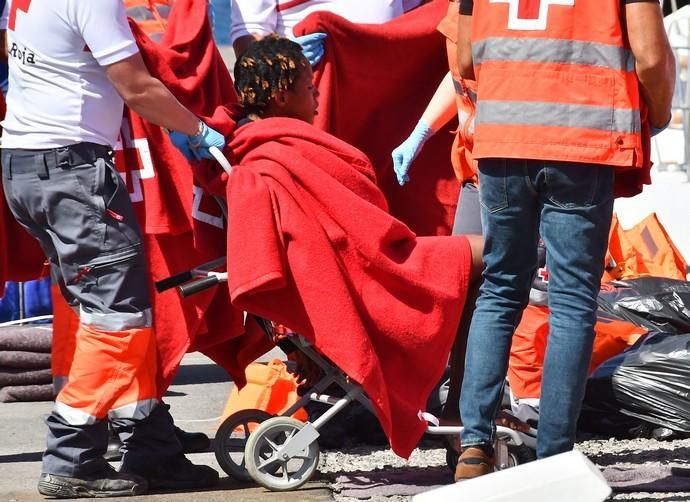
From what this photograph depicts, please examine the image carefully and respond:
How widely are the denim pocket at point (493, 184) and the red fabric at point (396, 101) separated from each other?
4.38ft

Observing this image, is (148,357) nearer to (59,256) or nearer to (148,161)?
(59,256)

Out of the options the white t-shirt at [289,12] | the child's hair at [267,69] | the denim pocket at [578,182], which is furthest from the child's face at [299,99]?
the denim pocket at [578,182]

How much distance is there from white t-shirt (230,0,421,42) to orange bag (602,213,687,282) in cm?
170

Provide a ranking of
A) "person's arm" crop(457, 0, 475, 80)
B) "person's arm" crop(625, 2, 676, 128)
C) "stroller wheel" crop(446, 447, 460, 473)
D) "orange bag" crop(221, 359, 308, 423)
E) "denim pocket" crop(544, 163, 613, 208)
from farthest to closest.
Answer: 1. "orange bag" crop(221, 359, 308, 423)
2. "stroller wheel" crop(446, 447, 460, 473)
3. "person's arm" crop(457, 0, 475, 80)
4. "denim pocket" crop(544, 163, 613, 208)
5. "person's arm" crop(625, 2, 676, 128)

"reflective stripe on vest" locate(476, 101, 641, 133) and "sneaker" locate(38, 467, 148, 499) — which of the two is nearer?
"reflective stripe on vest" locate(476, 101, 641, 133)

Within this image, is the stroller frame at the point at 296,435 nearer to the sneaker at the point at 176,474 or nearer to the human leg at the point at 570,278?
the sneaker at the point at 176,474

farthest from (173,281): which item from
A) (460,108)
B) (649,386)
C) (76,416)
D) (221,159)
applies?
(649,386)

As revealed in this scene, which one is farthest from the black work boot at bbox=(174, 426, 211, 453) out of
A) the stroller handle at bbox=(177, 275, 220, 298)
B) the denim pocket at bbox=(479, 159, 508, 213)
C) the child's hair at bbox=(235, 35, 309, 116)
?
the denim pocket at bbox=(479, 159, 508, 213)

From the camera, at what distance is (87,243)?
14.0 ft

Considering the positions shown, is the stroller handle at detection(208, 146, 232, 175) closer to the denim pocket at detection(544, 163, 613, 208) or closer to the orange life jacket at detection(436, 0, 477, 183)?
the orange life jacket at detection(436, 0, 477, 183)

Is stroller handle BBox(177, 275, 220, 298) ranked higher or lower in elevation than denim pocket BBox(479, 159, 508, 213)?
lower

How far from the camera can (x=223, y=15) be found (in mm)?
6918

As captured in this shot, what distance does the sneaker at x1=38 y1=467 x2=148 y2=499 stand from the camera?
14.1 ft

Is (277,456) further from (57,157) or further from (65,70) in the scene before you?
(65,70)
